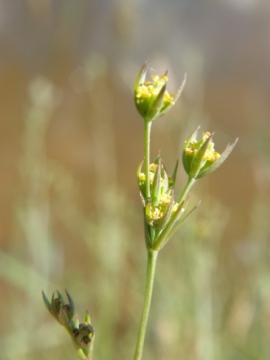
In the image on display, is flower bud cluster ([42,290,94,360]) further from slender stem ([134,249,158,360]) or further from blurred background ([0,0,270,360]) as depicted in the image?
blurred background ([0,0,270,360])

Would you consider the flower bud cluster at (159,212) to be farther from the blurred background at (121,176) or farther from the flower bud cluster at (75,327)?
the blurred background at (121,176)

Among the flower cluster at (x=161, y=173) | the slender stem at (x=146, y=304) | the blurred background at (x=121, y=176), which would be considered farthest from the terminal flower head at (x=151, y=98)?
the blurred background at (x=121, y=176)

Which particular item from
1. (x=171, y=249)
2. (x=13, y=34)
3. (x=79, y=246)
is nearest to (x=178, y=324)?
(x=171, y=249)

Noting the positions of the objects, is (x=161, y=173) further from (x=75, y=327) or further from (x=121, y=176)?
(x=121, y=176)

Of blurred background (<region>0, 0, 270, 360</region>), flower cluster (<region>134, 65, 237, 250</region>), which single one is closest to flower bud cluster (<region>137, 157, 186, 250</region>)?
flower cluster (<region>134, 65, 237, 250</region>)

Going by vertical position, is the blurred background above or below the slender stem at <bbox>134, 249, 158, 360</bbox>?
above
